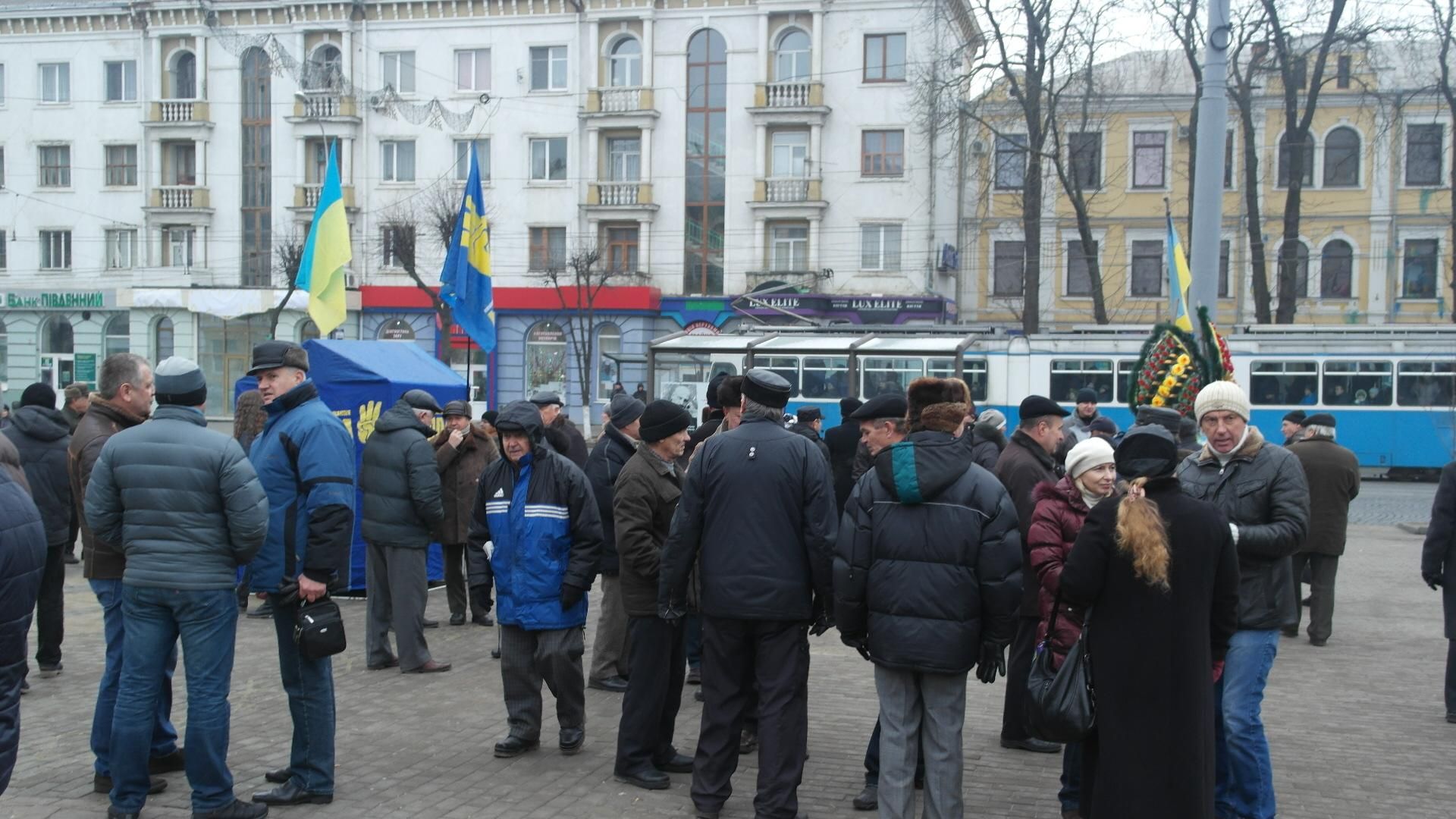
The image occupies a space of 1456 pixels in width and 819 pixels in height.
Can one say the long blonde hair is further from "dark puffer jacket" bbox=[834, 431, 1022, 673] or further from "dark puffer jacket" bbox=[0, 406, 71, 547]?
"dark puffer jacket" bbox=[0, 406, 71, 547]

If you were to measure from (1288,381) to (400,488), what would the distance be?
23.4 meters

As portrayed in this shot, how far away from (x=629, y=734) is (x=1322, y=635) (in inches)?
264

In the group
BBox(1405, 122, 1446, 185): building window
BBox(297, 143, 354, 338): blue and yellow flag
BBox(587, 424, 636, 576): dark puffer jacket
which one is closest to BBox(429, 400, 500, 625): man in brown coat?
BBox(297, 143, 354, 338): blue and yellow flag

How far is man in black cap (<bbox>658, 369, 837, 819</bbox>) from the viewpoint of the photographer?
18.5 feet

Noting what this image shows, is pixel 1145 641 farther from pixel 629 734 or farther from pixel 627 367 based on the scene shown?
pixel 627 367

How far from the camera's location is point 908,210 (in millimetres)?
39281

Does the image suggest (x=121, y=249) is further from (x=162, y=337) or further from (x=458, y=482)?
(x=458, y=482)

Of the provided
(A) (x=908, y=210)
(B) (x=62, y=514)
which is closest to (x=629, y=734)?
(B) (x=62, y=514)

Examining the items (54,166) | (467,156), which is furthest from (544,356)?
(54,166)

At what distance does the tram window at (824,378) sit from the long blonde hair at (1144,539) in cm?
1984

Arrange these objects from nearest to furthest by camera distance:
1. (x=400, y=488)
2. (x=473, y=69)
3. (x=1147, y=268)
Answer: (x=400, y=488)
(x=1147, y=268)
(x=473, y=69)

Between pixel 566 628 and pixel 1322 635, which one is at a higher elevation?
pixel 566 628

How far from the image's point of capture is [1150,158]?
132ft

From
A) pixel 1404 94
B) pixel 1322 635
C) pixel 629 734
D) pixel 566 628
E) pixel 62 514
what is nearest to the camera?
pixel 629 734
